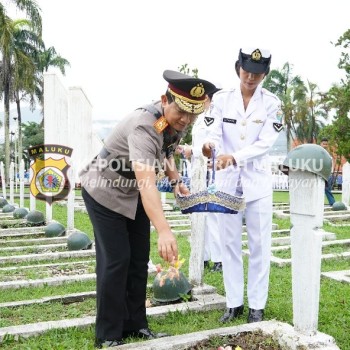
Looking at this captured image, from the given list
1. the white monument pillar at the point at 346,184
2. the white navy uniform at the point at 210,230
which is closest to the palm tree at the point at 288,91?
the white monument pillar at the point at 346,184

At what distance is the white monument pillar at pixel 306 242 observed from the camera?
274cm

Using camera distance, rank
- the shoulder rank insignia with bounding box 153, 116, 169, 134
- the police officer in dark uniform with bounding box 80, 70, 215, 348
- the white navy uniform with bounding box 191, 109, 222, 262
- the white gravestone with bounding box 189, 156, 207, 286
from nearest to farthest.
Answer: the police officer in dark uniform with bounding box 80, 70, 215, 348, the shoulder rank insignia with bounding box 153, 116, 169, 134, the white gravestone with bounding box 189, 156, 207, 286, the white navy uniform with bounding box 191, 109, 222, 262

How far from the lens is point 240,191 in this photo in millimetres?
3871

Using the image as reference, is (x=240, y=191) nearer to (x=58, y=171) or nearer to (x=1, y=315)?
(x=1, y=315)

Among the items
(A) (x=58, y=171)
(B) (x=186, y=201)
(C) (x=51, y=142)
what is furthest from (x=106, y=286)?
(A) (x=58, y=171)

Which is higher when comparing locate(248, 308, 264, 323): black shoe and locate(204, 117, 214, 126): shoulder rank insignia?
locate(204, 117, 214, 126): shoulder rank insignia

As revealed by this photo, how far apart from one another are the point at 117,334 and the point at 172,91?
1.59m

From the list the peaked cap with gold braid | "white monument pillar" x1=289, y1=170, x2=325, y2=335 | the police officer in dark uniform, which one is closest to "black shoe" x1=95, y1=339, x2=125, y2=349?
the police officer in dark uniform

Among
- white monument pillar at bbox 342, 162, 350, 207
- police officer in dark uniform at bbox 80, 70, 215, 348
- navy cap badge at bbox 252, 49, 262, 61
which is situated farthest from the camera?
white monument pillar at bbox 342, 162, 350, 207

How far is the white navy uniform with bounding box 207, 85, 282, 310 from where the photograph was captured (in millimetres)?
3768

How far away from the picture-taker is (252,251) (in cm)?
383

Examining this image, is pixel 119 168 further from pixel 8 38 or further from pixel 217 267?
pixel 8 38

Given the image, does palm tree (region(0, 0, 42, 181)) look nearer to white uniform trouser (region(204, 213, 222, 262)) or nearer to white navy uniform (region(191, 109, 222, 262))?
white navy uniform (region(191, 109, 222, 262))

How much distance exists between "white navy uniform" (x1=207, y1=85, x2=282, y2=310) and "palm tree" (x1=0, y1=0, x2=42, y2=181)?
18992mm
